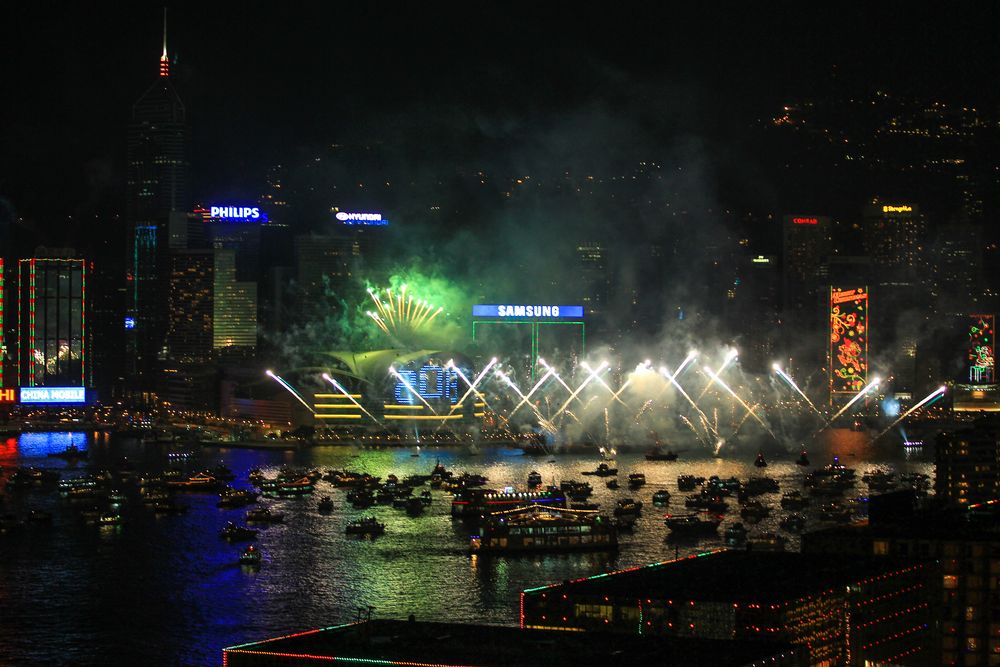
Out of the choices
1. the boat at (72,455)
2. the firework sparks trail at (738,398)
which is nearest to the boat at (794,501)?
the firework sparks trail at (738,398)

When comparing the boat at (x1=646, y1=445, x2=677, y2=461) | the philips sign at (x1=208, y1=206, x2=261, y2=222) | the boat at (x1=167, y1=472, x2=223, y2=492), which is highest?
the philips sign at (x1=208, y1=206, x2=261, y2=222)

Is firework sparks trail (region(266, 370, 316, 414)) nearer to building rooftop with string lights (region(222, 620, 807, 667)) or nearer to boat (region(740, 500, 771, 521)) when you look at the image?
boat (region(740, 500, 771, 521))

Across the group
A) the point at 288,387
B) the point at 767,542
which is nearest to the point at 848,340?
the point at 288,387

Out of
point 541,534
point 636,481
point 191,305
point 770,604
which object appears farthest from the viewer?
point 191,305

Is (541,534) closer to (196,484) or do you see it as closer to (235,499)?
(235,499)

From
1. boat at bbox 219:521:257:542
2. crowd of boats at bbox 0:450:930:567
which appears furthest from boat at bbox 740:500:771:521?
boat at bbox 219:521:257:542

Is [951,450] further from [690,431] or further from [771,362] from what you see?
[771,362]
